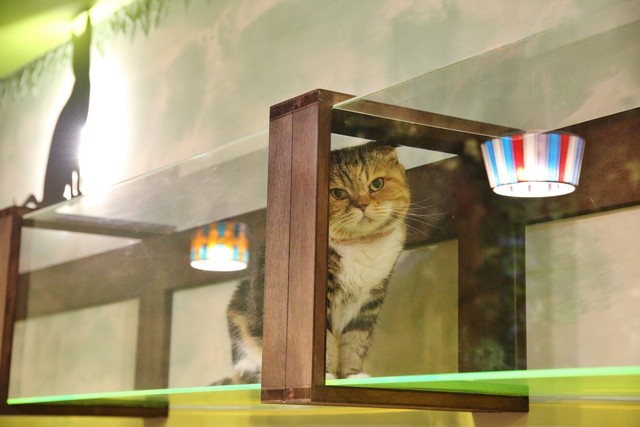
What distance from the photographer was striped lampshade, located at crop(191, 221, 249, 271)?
1361mm

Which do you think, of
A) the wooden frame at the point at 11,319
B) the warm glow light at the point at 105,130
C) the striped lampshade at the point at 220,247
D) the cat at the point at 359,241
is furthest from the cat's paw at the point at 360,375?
the warm glow light at the point at 105,130

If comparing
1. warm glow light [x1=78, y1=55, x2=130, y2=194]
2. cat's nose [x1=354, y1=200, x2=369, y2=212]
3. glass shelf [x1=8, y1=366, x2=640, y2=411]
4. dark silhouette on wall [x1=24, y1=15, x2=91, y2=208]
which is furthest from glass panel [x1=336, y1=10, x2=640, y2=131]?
dark silhouette on wall [x1=24, y1=15, x2=91, y2=208]

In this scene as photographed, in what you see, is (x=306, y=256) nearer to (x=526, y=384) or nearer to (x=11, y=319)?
(x=526, y=384)

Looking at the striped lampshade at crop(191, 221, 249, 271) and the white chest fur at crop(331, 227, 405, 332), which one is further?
the striped lampshade at crop(191, 221, 249, 271)

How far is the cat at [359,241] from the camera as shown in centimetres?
112

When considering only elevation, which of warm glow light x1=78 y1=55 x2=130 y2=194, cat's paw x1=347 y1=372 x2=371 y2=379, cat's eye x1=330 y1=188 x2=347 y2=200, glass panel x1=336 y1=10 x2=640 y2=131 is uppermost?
warm glow light x1=78 y1=55 x2=130 y2=194

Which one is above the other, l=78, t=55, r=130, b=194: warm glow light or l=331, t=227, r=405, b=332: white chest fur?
l=78, t=55, r=130, b=194: warm glow light

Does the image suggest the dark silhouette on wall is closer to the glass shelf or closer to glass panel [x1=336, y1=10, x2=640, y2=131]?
the glass shelf

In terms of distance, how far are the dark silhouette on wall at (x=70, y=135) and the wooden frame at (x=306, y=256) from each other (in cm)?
170

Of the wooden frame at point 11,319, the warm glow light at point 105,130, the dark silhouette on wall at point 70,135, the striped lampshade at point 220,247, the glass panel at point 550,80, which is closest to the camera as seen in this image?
the glass panel at point 550,80

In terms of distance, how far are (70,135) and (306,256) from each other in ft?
6.23

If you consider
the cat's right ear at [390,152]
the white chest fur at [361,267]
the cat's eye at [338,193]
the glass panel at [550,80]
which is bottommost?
the white chest fur at [361,267]

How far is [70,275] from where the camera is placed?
6.22 ft

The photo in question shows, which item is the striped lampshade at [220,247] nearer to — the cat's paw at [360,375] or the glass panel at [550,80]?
the cat's paw at [360,375]
